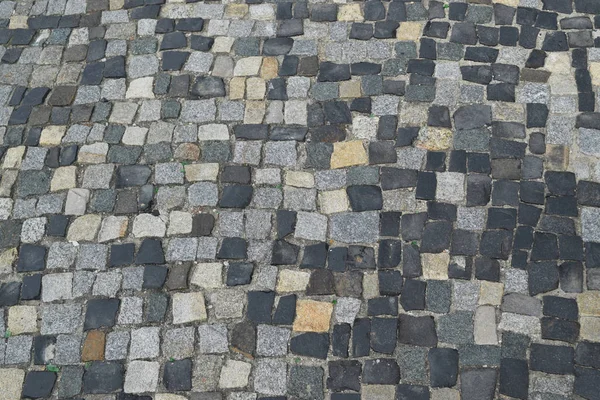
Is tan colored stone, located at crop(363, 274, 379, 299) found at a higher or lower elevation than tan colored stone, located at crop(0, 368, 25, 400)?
higher

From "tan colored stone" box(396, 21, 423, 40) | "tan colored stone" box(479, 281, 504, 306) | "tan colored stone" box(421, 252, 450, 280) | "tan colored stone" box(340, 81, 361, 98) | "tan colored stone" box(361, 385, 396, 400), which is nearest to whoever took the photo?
"tan colored stone" box(361, 385, 396, 400)

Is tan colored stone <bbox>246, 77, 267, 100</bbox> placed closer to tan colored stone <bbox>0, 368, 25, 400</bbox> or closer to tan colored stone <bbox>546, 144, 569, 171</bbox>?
tan colored stone <bbox>546, 144, 569, 171</bbox>

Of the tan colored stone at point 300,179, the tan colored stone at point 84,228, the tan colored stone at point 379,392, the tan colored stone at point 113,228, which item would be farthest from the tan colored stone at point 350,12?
the tan colored stone at point 379,392

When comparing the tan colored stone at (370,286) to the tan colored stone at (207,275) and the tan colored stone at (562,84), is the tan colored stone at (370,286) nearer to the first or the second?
the tan colored stone at (207,275)

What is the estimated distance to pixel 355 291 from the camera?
15.4ft

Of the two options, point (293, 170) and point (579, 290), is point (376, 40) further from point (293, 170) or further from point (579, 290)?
point (579, 290)

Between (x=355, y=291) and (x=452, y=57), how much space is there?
7.39 ft

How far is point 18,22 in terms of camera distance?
6426 millimetres

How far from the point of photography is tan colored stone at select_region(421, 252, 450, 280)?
4.71 metres

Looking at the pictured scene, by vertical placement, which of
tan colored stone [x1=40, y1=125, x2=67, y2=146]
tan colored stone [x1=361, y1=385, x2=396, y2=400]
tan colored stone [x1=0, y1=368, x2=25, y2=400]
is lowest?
tan colored stone [x1=0, y1=368, x2=25, y2=400]

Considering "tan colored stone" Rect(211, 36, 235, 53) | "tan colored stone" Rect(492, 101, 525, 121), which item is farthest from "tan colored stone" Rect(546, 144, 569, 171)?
"tan colored stone" Rect(211, 36, 235, 53)

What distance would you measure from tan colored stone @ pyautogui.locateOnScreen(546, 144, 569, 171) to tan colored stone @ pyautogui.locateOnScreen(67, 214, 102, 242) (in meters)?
3.36

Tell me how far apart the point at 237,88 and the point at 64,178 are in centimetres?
155

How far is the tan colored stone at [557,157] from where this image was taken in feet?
16.7
